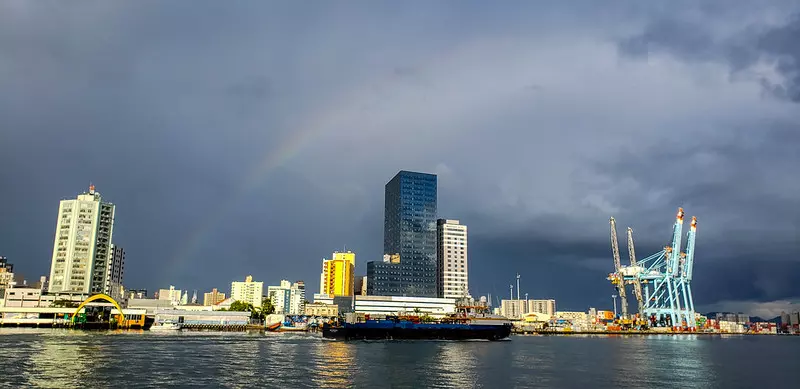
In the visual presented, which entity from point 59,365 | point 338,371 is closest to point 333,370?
point 338,371

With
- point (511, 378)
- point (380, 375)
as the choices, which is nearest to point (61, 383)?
point (380, 375)

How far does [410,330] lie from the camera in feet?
505

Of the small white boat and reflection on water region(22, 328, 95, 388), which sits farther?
the small white boat

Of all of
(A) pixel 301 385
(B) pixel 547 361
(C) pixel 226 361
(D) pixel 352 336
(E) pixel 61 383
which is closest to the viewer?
(E) pixel 61 383

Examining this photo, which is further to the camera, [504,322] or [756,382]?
[504,322]

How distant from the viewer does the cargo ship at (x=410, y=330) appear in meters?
152

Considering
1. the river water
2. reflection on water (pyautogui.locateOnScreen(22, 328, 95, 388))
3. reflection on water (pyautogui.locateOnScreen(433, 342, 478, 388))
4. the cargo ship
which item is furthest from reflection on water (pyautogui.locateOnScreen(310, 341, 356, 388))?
the cargo ship

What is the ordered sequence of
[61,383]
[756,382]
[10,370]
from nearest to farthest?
[61,383] < [10,370] < [756,382]

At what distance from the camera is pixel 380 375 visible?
206ft

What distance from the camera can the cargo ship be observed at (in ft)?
499

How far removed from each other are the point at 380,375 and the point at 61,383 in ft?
102

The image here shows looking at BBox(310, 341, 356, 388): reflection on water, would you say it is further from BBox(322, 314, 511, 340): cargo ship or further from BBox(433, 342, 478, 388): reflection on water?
BBox(322, 314, 511, 340): cargo ship

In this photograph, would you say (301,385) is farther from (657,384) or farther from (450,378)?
(657,384)

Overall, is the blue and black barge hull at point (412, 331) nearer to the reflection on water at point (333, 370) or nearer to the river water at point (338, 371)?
the reflection on water at point (333, 370)
